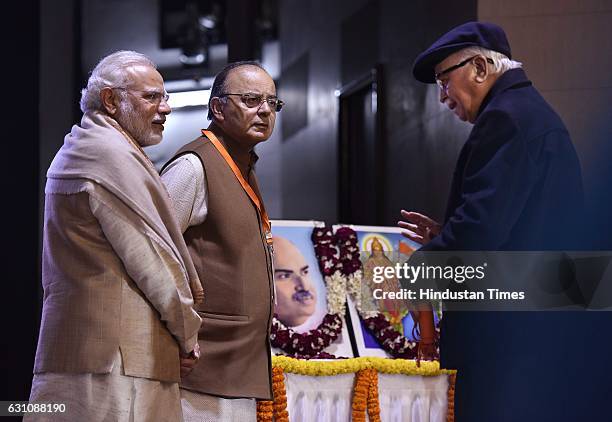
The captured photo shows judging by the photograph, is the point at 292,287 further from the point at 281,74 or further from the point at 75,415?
the point at 281,74

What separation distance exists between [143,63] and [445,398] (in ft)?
7.96

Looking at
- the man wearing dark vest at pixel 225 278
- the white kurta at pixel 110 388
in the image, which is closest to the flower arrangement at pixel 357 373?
the man wearing dark vest at pixel 225 278

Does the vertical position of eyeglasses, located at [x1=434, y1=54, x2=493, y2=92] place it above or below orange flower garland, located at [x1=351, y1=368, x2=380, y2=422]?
above

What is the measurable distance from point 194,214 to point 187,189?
0.29ft

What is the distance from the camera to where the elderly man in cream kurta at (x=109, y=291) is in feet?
8.87

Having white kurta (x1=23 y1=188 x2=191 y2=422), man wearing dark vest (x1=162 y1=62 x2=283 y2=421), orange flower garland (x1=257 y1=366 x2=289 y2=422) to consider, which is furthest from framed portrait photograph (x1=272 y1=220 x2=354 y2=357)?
white kurta (x1=23 y1=188 x2=191 y2=422)

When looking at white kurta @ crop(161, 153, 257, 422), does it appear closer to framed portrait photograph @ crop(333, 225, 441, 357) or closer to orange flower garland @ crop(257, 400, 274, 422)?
orange flower garland @ crop(257, 400, 274, 422)

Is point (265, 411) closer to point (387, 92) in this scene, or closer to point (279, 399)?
point (279, 399)

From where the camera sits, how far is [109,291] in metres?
2.74

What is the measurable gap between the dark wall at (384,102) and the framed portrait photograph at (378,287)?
3.11ft

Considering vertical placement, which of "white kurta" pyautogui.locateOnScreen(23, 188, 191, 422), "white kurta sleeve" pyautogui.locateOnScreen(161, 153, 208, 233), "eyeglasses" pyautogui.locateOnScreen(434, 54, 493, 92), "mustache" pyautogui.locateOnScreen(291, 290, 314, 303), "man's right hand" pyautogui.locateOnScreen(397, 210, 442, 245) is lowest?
"white kurta" pyautogui.locateOnScreen(23, 188, 191, 422)

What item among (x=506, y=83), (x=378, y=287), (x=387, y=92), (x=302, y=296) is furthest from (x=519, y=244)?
(x=387, y=92)

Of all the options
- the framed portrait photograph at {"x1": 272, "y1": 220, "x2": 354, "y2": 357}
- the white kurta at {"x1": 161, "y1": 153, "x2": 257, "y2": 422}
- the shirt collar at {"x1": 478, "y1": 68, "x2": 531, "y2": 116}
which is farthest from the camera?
the framed portrait photograph at {"x1": 272, "y1": 220, "x2": 354, "y2": 357}

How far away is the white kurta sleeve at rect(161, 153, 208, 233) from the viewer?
10.8 feet
